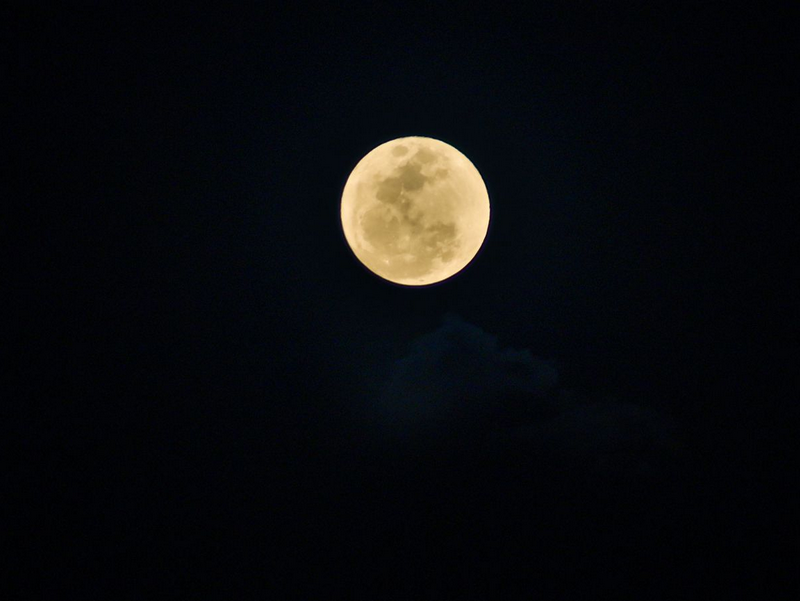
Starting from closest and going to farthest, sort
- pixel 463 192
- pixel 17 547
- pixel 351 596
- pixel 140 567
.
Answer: pixel 463 192 < pixel 17 547 < pixel 140 567 < pixel 351 596

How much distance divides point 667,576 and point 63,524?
52.9ft

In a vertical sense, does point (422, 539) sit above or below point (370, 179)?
below

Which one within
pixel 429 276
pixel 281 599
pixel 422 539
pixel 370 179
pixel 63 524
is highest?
pixel 370 179

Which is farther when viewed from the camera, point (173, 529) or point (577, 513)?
point (577, 513)

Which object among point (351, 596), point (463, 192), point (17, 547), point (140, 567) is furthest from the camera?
point (351, 596)

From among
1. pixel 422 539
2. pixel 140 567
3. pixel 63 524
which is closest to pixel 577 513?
pixel 422 539

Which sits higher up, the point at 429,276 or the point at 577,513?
the point at 429,276

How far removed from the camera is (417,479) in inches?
407

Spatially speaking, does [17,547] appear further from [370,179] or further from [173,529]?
[370,179]

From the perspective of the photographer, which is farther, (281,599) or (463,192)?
(281,599)

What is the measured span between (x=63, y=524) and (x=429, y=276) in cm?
1105

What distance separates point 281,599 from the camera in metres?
9.63

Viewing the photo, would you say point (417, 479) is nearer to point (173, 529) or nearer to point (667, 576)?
point (173, 529)

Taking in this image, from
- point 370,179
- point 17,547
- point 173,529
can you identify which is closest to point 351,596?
point 173,529
